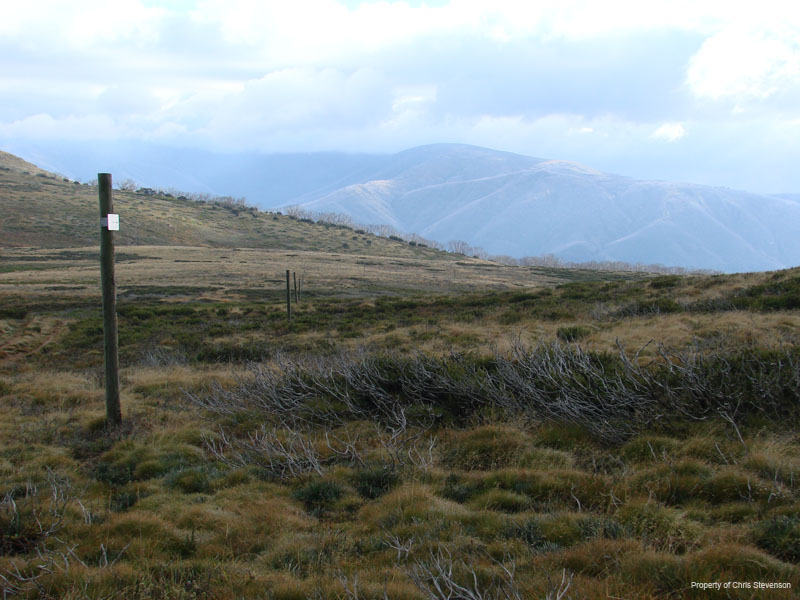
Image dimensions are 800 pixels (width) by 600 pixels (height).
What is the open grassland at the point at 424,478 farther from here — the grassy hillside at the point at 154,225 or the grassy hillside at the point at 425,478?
the grassy hillside at the point at 154,225

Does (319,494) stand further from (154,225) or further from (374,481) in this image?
(154,225)

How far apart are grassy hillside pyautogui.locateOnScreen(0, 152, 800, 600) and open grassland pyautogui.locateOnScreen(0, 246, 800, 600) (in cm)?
3

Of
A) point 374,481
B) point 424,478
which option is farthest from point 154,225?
point 424,478

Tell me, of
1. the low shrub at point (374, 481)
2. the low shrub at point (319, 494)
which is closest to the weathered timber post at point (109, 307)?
the low shrub at point (319, 494)

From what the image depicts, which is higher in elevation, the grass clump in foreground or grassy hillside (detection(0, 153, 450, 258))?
grassy hillside (detection(0, 153, 450, 258))

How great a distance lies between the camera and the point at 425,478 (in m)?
5.39

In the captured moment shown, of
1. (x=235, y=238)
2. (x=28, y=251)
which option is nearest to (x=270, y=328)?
(x=28, y=251)

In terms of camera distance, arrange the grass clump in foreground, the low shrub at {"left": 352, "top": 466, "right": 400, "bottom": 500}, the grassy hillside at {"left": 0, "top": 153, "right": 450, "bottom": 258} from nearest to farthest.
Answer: the grass clump in foreground
the low shrub at {"left": 352, "top": 466, "right": 400, "bottom": 500}
the grassy hillside at {"left": 0, "top": 153, "right": 450, "bottom": 258}

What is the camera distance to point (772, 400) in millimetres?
5973

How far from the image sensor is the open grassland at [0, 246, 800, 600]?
345 centimetres

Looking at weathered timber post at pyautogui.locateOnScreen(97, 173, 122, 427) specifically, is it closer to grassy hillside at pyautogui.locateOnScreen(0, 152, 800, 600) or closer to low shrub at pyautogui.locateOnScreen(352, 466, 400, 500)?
grassy hillside at pyautogui.locateOnScreen(0, 152, 800, 600)

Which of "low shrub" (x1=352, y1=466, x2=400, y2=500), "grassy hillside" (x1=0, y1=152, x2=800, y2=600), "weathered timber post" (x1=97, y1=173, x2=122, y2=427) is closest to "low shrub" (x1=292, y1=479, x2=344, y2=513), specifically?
"grassy hillside" (x1=0, y1=152, x2=800, y2=600)

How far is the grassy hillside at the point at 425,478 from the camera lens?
3.44 metres

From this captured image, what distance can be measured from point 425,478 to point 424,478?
0.01 metres
